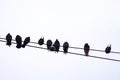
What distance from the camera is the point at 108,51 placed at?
15984 millimetres

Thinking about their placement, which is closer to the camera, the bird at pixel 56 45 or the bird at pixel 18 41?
the bird at pixel 56 45

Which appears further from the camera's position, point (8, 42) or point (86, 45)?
point (86, 45)

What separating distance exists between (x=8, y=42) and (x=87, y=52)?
3.95m

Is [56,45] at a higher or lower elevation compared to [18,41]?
lower

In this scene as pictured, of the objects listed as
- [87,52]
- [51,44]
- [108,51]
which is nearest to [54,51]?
[51,44]

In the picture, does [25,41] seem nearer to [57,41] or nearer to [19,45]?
[19,45]

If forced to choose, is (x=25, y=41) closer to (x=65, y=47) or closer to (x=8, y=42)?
(x=8, y=42)

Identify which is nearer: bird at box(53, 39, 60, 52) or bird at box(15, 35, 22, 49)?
bird at box(53, 39, 60, 52)

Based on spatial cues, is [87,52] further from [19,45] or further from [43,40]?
[19,45]

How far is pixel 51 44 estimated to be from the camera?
1606 centimetres

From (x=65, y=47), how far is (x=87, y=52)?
1130 mm

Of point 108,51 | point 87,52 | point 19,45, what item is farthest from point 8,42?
point 108,51

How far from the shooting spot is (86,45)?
16.8 metres

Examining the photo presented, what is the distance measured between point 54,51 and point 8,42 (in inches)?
90.7
